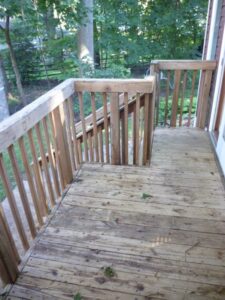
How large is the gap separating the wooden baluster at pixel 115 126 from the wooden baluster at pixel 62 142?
1.63 ft

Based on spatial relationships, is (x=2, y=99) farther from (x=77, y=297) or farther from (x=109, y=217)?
(x=77, y=297)

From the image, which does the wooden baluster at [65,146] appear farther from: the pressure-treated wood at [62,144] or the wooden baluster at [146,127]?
the wooden baluster at [146,127]

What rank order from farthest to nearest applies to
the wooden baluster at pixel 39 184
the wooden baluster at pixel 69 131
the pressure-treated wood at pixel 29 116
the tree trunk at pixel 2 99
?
the tree trunk at pixel 2 99 → the wooden baluster at pixel 69 131 → the wooden baluster at pixel 39 184 → the pressure-treated wood at pixel 29 116

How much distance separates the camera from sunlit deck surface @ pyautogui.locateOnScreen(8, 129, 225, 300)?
1.48 m

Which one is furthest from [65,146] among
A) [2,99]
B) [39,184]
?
[2,99]

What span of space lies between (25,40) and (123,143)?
21.6 feet

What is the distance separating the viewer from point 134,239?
179 centimetres

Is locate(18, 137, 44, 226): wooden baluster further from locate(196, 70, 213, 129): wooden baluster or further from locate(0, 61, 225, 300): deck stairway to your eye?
locate(196, 70, 213, 129): wooden baluster

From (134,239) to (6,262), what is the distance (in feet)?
2.76

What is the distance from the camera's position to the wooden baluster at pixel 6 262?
1368mm

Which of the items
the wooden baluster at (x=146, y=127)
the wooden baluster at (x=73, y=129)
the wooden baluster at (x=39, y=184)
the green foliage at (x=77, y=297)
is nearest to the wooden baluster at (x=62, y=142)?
the wooden baluster at (x=73, y=129)

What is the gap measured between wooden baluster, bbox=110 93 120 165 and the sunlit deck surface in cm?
13

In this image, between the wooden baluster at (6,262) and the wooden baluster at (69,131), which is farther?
the wooden baluster at (69,131)

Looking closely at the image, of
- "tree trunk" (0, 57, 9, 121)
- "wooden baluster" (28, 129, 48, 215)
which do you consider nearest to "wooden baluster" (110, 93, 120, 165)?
"wooden baluster" (28, 129, 48, 215)
